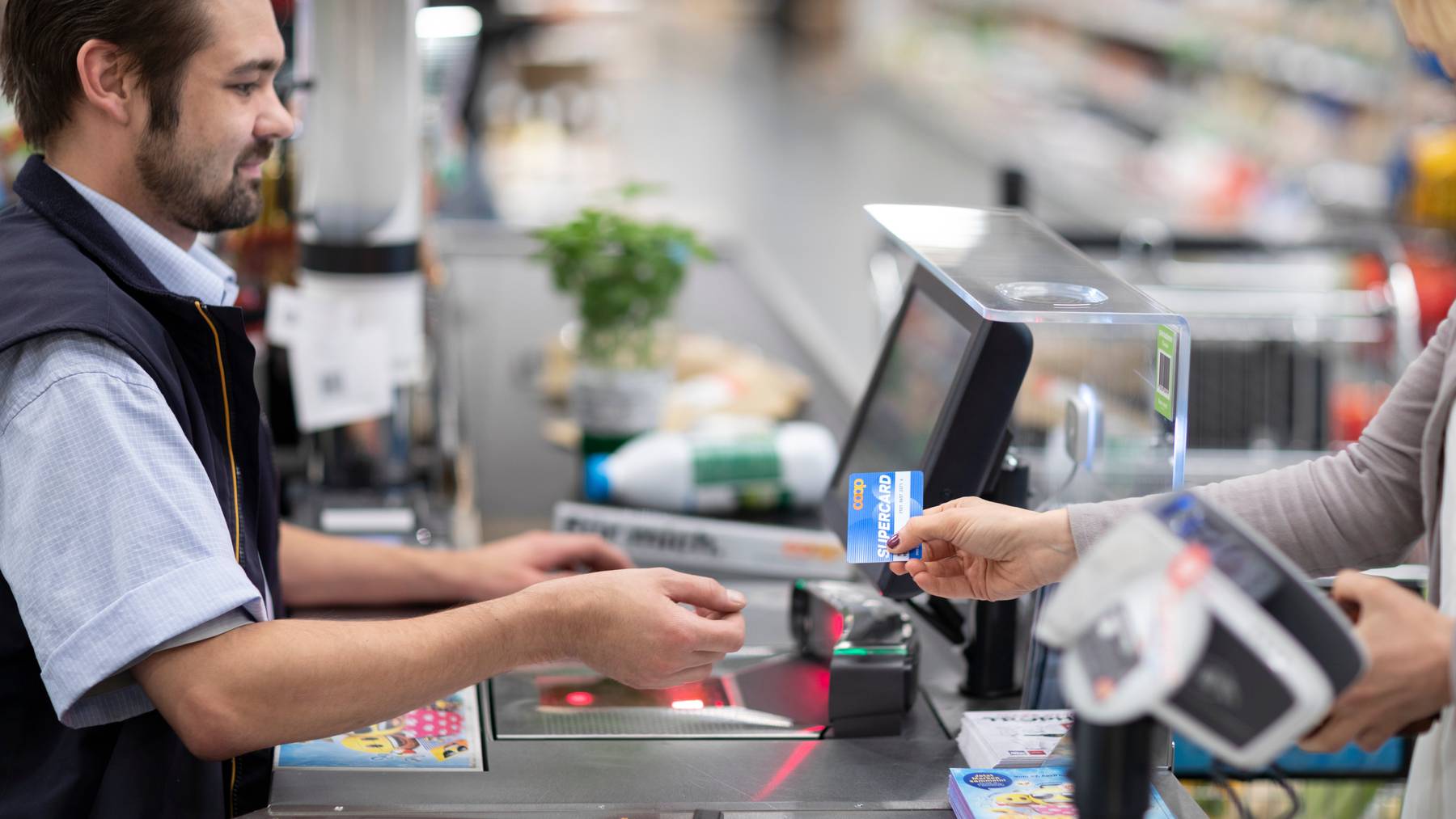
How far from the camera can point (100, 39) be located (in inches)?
57.9

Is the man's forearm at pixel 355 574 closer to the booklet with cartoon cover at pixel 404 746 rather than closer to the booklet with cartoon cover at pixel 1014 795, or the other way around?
the booklet with cartoon cover at pixel 404 746

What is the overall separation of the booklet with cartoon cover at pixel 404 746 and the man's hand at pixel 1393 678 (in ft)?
2.84

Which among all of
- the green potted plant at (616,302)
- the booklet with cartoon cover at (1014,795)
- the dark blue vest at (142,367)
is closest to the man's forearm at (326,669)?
the dark blue vest at (142,367)

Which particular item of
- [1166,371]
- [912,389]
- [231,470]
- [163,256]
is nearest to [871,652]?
[912,389]

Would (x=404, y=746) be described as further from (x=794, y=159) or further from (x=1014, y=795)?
(x=794, y=159)

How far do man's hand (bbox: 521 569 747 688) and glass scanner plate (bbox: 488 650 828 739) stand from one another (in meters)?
0.17

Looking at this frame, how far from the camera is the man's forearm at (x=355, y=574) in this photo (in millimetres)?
1958

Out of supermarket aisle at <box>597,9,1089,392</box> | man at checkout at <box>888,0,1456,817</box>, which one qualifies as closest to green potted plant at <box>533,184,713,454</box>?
man at checkout at <box>888,0,1456,817</box>

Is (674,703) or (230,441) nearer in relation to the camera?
(230,441)

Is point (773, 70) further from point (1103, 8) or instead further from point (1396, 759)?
point (1396, 759)

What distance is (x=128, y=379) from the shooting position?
135cm

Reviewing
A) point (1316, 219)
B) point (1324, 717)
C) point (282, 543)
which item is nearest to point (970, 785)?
point (1324, 717)

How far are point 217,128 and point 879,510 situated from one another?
0.83m

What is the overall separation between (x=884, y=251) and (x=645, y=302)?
1.60 m
